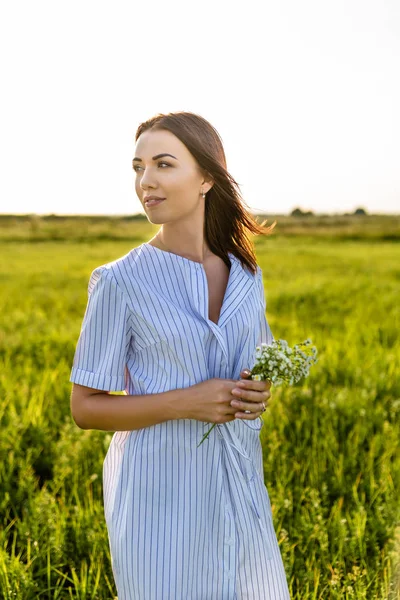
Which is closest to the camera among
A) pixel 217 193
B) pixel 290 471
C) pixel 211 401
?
pixel 211 401

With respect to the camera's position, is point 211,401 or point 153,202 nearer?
point 211,401

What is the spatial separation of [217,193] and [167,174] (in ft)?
0.66

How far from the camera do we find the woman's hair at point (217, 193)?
1.84 meters

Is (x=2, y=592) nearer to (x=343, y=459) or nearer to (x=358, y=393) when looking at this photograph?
(x=343, y=459)

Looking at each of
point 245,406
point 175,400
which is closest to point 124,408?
point 175,400

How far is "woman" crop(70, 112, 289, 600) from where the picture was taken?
68.3 inches

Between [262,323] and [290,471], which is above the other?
[262,323]

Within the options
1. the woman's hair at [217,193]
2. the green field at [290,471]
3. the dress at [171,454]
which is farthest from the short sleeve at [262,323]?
the green field at [290,471]

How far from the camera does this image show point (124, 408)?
1703 millimetres

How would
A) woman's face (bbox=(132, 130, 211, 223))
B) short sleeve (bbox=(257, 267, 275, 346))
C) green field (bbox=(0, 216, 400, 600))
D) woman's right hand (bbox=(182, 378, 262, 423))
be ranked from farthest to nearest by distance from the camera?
green field (bbox=(0, 216, 400, 600))
short sleeve (bbox=(257, 267, 275, 346))
woman's face (bbox=(132, 130, 211, 223))
woman's right hand (bbox=(182, 378, 262, 423))

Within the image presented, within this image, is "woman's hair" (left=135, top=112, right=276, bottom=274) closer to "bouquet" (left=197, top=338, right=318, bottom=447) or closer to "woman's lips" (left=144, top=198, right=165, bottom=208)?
"woman's lips" (left=144, top=198, right=165, bottom=208)

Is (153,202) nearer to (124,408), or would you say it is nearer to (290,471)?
(124,408)

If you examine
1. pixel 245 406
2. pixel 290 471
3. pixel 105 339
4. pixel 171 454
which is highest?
pixel 105 339

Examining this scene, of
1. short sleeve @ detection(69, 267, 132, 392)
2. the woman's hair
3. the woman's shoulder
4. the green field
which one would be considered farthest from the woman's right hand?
the green field
